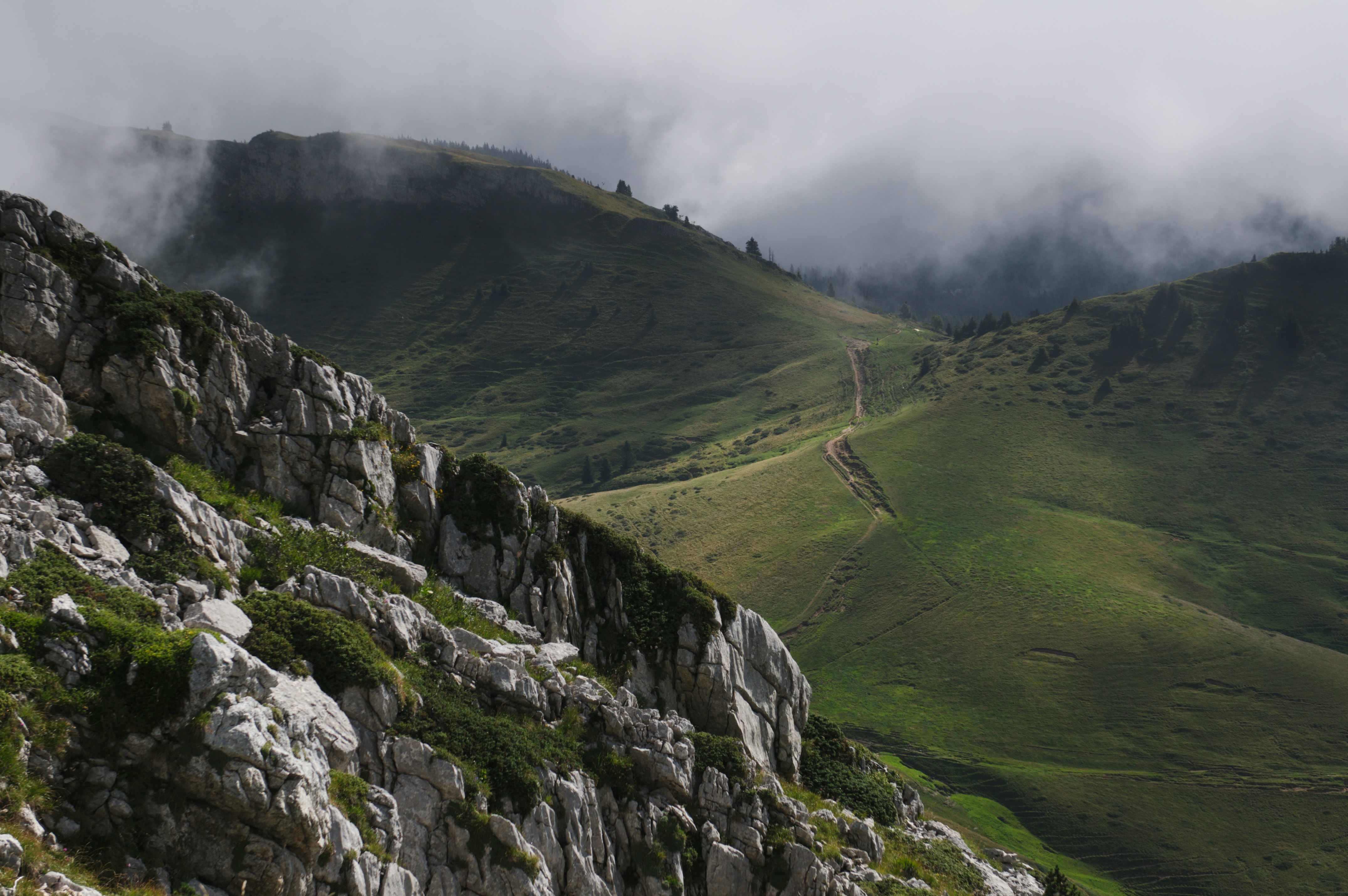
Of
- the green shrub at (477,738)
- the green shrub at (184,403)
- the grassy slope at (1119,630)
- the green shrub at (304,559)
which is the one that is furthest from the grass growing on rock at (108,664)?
the grassy slope at (1119,630)

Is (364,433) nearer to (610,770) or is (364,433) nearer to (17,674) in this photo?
(610,770)

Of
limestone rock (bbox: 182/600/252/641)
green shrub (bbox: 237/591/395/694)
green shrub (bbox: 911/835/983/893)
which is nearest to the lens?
limestone rock (bbox: 182/600/252/641)

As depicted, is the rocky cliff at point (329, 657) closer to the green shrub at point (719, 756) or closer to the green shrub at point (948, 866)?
the green shrub at point (719, 756)

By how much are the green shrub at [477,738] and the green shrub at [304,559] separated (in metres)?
4.13

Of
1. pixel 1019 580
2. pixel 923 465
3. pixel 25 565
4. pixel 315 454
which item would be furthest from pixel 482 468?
pixel 923 465

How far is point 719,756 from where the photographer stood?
86.4 ft

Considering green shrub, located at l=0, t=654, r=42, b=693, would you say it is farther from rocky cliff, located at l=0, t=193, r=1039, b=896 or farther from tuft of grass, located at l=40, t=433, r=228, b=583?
tuft of grass, located at l=40, t=433, r=228, b=583

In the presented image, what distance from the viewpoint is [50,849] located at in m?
12.3

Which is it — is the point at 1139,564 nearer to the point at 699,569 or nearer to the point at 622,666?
the point at 699,569

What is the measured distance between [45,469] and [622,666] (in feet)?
64.2

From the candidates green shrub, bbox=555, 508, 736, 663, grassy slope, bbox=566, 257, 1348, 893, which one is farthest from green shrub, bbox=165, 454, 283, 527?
grassy slope, bbox=566, 257, 1348, 893

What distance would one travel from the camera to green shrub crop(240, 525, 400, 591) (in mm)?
22312

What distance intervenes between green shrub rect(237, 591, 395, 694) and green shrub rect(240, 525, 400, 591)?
7.42ft

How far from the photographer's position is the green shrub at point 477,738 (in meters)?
20.0
